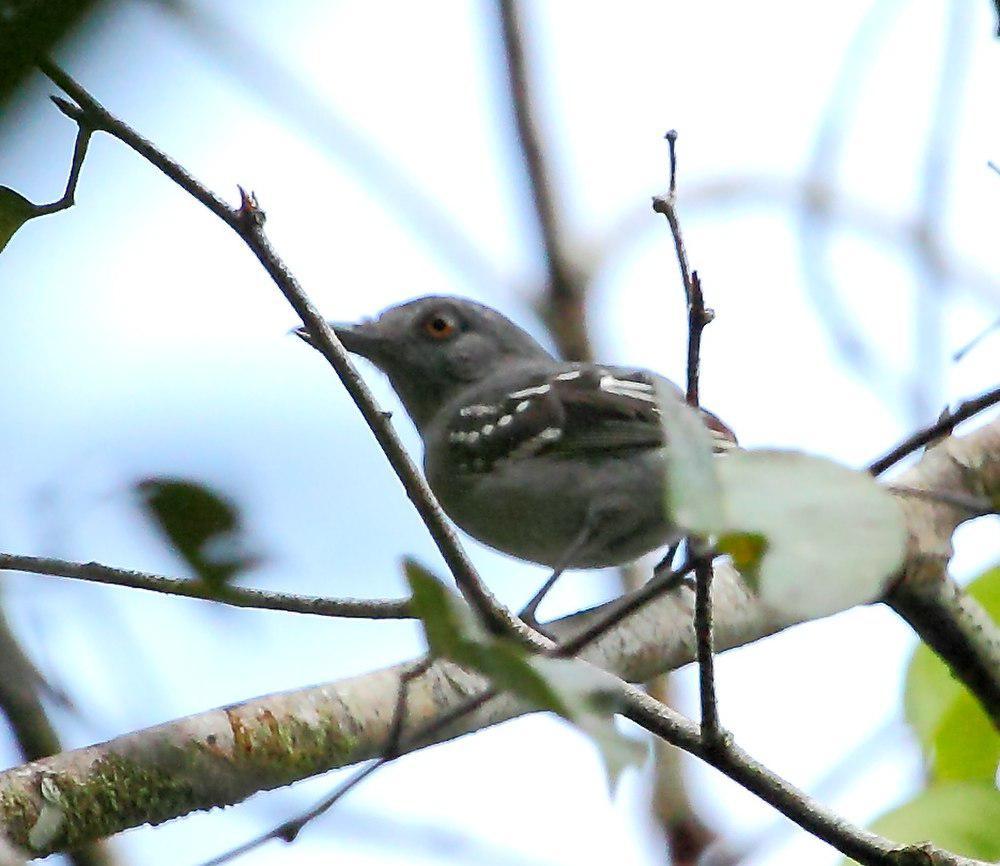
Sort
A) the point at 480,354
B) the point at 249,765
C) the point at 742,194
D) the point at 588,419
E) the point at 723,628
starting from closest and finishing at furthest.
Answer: the point at 249,765
the point at 723,628
the point at 588,419
the point at 480,354
the point at 742,194

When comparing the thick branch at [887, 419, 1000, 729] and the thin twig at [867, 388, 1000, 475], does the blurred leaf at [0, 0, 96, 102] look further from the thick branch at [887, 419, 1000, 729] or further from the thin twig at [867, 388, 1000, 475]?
the thick branch at [887, 419, 1000, 729]

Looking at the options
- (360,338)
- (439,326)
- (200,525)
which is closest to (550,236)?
(439,326)

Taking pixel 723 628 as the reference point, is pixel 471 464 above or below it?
above

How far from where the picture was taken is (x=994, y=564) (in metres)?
3.07

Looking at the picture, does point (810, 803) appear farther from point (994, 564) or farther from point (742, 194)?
point (742, 194)

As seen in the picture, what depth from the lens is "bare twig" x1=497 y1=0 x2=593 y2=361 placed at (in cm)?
622

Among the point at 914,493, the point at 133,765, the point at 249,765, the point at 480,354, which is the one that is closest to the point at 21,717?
the point at 133,765

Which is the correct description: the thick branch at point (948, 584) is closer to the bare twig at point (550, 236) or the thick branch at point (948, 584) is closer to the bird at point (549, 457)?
the bird at point (549, 457)

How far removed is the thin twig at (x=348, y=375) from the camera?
1.76 m

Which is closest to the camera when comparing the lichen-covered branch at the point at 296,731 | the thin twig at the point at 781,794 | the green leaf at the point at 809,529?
the green leaf at the point at 809,529

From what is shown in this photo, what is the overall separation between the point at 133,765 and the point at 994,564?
2049 mm

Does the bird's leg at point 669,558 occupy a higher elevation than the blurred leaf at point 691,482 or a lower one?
lower

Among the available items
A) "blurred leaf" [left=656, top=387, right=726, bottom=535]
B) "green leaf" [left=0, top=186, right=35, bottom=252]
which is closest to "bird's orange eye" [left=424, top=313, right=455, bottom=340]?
"green leaf" [left=0, top=186, right=35, bottom=252]

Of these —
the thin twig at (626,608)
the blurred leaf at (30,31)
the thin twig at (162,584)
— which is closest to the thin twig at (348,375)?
the thin twig at (162,584)
